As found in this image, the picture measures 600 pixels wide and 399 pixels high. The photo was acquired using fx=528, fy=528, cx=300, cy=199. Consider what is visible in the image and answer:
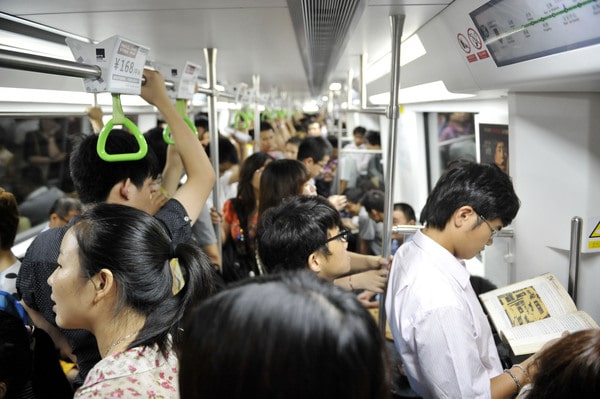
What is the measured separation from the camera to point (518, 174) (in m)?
2.48

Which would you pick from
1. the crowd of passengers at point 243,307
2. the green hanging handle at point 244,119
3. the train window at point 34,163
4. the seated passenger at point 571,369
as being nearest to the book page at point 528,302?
the crowd of passengers at point 243,307

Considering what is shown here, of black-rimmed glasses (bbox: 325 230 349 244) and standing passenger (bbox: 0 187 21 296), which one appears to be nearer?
black-rimmed glasses (bbox: 325 230 349 244)

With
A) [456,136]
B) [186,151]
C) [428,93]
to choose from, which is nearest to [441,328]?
[186,151]

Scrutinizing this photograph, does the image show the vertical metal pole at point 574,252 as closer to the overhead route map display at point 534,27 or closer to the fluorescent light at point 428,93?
the overhead route map display at point 534,27

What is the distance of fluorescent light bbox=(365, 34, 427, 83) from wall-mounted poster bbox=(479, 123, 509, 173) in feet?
2.07

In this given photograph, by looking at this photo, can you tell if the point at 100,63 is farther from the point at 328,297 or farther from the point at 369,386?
the point at 369,386

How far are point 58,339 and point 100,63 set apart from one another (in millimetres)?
1124

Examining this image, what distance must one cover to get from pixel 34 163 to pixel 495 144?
4841 mm

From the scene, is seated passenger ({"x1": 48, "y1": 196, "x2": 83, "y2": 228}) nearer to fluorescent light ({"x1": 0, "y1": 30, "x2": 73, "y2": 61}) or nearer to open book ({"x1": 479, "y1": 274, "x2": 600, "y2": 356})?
fluorescent light ({"x1": 0, "y1": 30, "x2": 73, "y2": 61})

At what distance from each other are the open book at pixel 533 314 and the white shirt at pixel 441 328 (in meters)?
0.17

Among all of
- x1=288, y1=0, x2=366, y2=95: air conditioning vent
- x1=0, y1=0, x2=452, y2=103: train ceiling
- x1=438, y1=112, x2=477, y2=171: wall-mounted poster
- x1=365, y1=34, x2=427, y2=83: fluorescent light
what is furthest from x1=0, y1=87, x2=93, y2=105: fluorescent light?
x1=438, y1=112, x2=477, y2=171: wall-mounted poster

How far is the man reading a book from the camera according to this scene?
1.64m

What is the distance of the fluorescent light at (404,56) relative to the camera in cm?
327

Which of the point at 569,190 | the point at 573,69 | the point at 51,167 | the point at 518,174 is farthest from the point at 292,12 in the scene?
the point at 51,167
